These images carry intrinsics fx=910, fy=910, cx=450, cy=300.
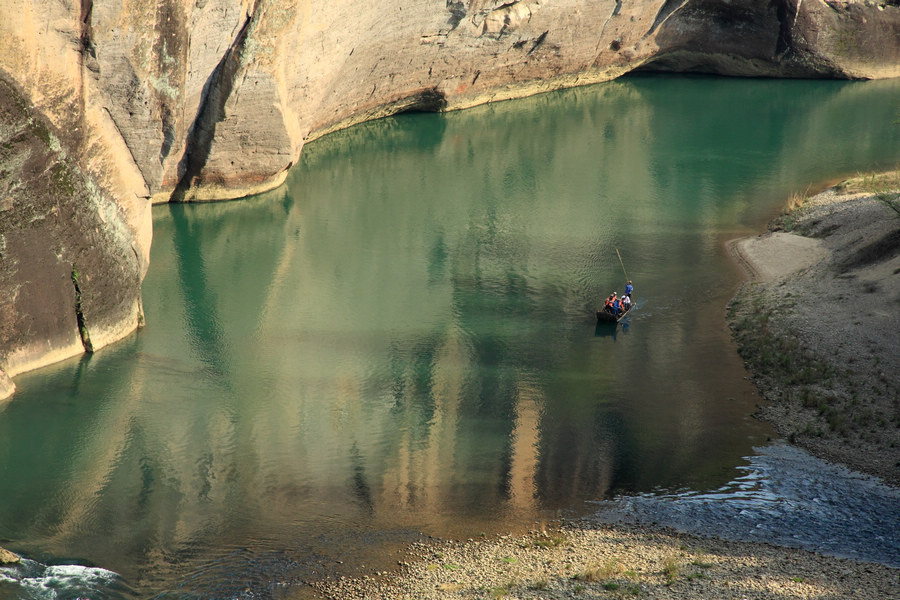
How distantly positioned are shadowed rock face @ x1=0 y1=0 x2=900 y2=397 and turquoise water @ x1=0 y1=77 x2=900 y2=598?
83.8 inches

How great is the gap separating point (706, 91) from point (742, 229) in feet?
89.2

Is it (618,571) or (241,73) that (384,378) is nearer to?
(618,571)

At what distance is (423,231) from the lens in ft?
127

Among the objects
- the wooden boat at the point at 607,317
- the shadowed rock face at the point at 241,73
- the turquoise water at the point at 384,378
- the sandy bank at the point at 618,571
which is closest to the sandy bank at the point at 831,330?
the turquoise water at the point at 384,378

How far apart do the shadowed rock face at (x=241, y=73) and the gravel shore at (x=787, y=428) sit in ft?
44.8

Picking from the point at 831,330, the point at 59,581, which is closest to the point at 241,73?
the point at 59,581

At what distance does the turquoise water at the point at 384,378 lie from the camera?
20422 millimetres

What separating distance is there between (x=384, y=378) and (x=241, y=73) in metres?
16.1

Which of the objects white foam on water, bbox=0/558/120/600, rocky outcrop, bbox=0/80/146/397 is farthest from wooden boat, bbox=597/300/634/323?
white foam on water, bbox=0/558/120/600

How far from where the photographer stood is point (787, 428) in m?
24.4

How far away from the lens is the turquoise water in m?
20.4

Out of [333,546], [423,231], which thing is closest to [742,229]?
[423,231]

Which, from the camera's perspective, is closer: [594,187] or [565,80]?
[594,187]

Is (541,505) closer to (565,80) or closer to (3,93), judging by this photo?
(3,93)
